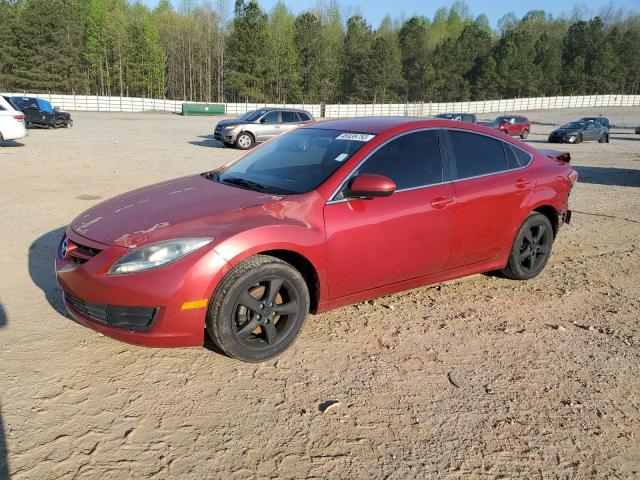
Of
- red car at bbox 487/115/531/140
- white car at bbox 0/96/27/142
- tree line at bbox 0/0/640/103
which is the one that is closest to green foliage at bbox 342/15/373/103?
tree line at bbox 0/0/640/103

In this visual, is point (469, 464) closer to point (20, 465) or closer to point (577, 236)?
point (20, 465)

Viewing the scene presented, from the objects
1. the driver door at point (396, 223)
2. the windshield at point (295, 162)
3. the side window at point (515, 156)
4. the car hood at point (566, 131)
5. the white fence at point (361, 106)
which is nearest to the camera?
the driver door at point (396, 223)

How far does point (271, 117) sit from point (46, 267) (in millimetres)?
16545

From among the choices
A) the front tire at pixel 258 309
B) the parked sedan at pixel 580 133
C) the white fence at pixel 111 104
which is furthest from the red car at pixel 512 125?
the front tire at pixel 258 309

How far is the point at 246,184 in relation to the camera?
4004 mm

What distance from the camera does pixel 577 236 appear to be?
22.8 feet

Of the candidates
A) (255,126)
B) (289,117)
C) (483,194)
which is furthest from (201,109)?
(483,194)

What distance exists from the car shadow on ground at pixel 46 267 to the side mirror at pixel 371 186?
2463 mm

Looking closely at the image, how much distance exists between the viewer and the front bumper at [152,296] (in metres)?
3.02

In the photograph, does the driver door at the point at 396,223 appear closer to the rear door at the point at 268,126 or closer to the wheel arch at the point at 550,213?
the wheel arch at the point at 550,213

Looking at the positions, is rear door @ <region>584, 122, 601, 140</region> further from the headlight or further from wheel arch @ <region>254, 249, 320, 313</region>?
the headlight

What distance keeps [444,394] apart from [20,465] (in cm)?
226

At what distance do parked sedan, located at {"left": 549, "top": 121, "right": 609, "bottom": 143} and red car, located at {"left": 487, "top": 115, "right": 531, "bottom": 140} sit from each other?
2898 mm

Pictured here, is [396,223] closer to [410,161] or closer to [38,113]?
[410,161]
